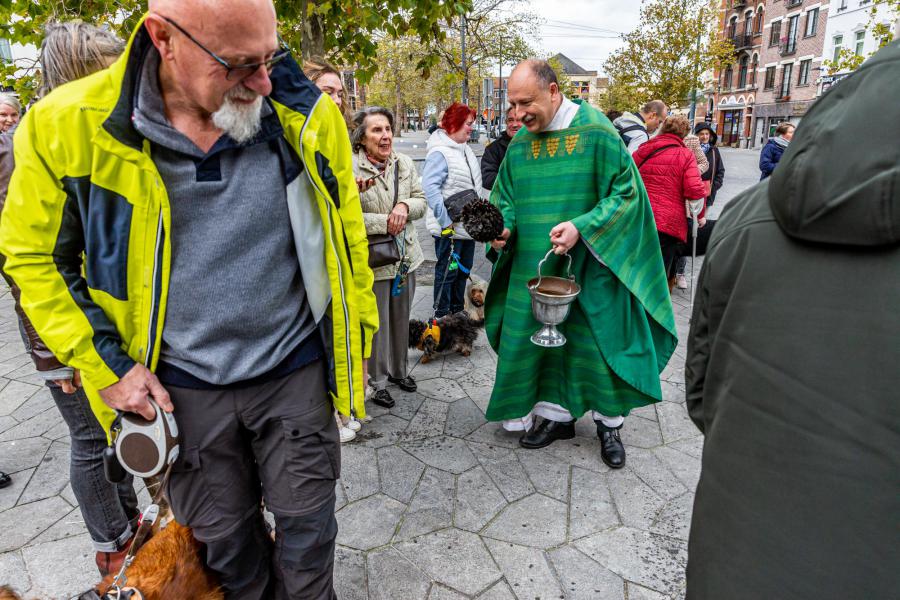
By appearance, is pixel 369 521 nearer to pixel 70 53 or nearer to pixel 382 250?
pixel 382 250

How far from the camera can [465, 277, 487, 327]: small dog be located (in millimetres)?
5529

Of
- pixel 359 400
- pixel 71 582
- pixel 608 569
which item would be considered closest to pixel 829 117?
pixel 359 400

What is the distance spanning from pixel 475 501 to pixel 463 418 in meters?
0.94

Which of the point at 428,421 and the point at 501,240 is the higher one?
the point at 501,240

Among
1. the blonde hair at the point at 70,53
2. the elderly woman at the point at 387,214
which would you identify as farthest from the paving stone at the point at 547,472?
the blonde hair at the point at 70,53

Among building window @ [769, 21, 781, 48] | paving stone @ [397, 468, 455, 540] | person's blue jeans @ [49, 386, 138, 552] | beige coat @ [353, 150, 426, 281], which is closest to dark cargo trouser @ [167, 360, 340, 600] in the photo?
person's blue jeans @ [49, 386, 138, 552]

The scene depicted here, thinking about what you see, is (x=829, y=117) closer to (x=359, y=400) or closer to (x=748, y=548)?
(x=748, y=548)

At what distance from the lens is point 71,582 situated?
244cm

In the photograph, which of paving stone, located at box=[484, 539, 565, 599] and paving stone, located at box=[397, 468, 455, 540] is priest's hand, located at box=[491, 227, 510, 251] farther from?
paving stone, located at box=[484, 539, 565, 599]

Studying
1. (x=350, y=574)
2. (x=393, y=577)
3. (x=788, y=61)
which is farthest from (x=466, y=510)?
(x=788, y=61)

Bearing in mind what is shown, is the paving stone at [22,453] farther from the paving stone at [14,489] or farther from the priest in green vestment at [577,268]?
the priest in green vestment at [577,268]

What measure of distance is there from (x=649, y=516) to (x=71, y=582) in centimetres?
258

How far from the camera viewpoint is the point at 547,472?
10.4ft

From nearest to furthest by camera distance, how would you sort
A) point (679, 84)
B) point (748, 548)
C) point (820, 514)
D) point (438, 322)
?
point (820, 514) < point (748, 548) < point (438, 322) < point (679, 84)
